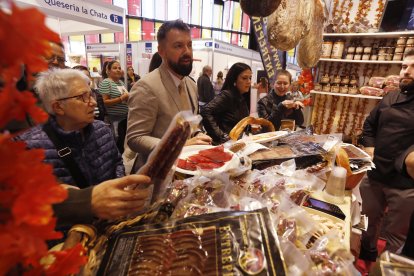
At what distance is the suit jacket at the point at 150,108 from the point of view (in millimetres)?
1796

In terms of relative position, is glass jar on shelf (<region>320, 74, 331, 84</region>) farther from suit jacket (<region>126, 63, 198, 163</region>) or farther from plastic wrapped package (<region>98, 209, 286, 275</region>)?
plastic wrapped package (<region>98, 209, 286, 275</region>)

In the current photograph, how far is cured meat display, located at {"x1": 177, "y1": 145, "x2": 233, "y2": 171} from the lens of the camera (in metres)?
1.09

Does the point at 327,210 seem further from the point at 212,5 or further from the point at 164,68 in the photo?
the point at 212,5

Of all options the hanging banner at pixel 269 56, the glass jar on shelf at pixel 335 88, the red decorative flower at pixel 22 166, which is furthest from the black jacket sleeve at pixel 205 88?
the red decorative flower at pixel 22 166

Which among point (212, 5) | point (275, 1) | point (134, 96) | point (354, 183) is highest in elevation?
point (212, 5)

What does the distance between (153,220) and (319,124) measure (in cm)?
444

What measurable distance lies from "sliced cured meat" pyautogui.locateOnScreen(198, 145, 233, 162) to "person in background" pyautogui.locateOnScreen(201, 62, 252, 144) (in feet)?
4.93

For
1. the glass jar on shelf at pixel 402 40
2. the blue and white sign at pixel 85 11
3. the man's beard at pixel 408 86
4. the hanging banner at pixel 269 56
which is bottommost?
the man's beard at pixel 408 86

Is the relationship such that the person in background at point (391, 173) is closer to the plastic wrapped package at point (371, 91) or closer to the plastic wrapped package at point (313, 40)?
the plastic wrapped package at point (313, 40)

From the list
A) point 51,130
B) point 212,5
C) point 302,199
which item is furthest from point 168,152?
point 212,5

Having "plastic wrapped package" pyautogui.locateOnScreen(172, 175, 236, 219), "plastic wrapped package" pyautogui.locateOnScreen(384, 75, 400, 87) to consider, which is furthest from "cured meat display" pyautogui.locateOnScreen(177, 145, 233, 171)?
"plastic wrapped package" pyautogui.locateOnScreen(384, 75, 400, 87)

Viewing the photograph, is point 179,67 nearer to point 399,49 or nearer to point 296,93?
point 296,93

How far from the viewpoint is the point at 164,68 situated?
6.29 ft

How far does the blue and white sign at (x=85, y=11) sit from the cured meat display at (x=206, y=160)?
3.09 m
